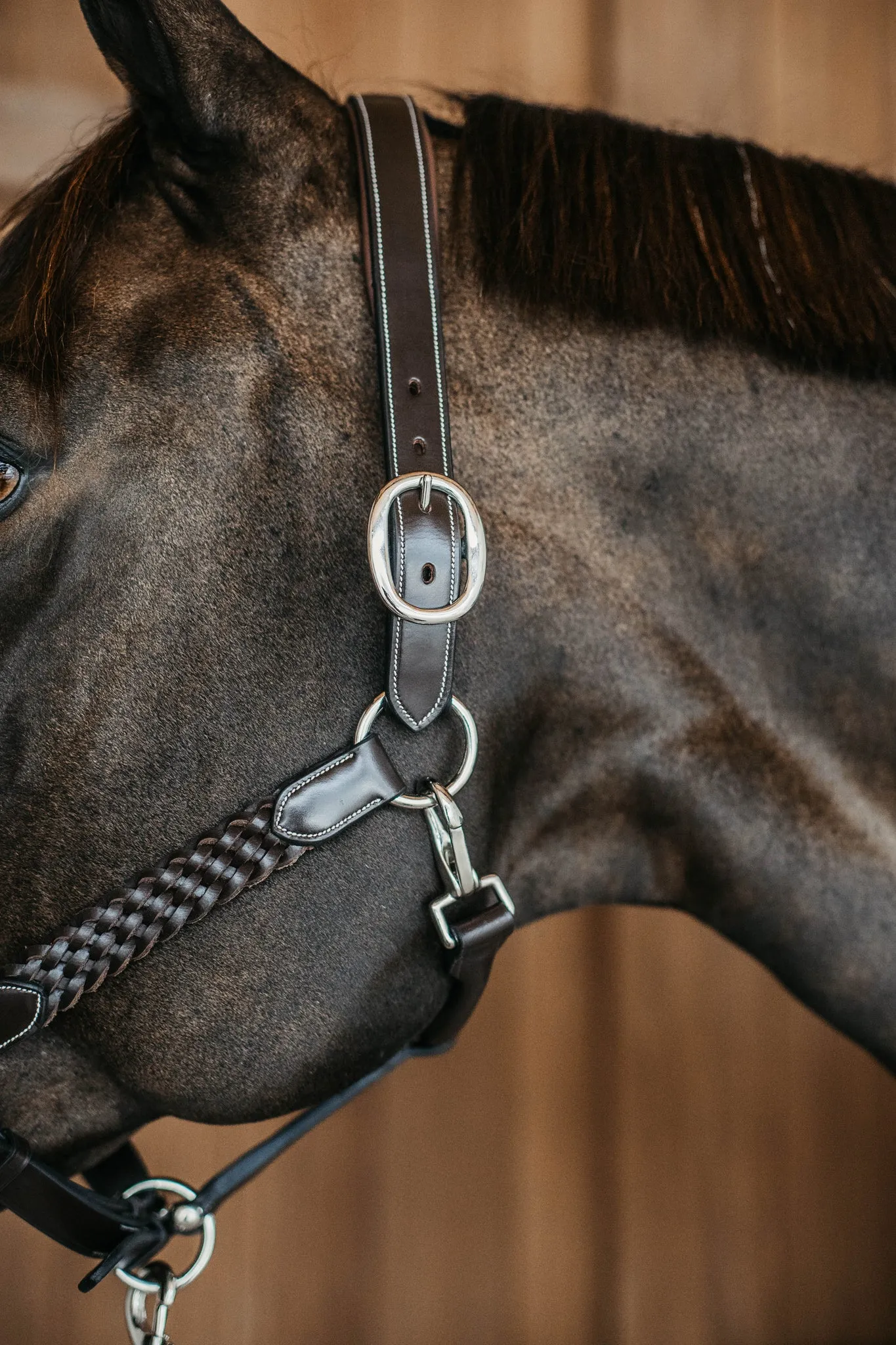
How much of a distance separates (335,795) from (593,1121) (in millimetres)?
1172

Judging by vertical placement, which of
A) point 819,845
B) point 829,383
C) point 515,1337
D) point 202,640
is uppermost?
point 202,640

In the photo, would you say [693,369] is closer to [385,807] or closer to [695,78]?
[385,807]

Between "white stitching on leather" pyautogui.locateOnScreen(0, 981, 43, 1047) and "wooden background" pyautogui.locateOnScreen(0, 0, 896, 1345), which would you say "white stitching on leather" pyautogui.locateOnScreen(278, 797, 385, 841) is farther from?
"wooden background" pyautogui.locateOnScreen(0, 0, 896, 1345)

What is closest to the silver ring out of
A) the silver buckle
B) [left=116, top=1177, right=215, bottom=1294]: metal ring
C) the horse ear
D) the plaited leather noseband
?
the plaited leather noseband

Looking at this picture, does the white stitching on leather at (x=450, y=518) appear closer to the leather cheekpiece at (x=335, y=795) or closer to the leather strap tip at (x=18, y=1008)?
the leather cheekpiece at (x=335, y=795)

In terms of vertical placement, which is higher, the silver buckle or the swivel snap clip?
the silver buckle

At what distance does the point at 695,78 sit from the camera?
62.5 inches

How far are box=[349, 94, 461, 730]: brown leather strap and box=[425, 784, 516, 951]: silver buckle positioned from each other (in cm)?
5

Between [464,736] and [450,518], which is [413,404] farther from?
[464,736]

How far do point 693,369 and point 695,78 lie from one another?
123 cm

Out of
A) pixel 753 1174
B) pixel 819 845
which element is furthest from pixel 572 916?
pixel 819 845

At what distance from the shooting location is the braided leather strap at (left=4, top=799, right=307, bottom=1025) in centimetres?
57

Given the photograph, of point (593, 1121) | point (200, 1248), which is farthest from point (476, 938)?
point (593, 1121)

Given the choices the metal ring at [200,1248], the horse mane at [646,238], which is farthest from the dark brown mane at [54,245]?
the metal ring at [200,1248]
